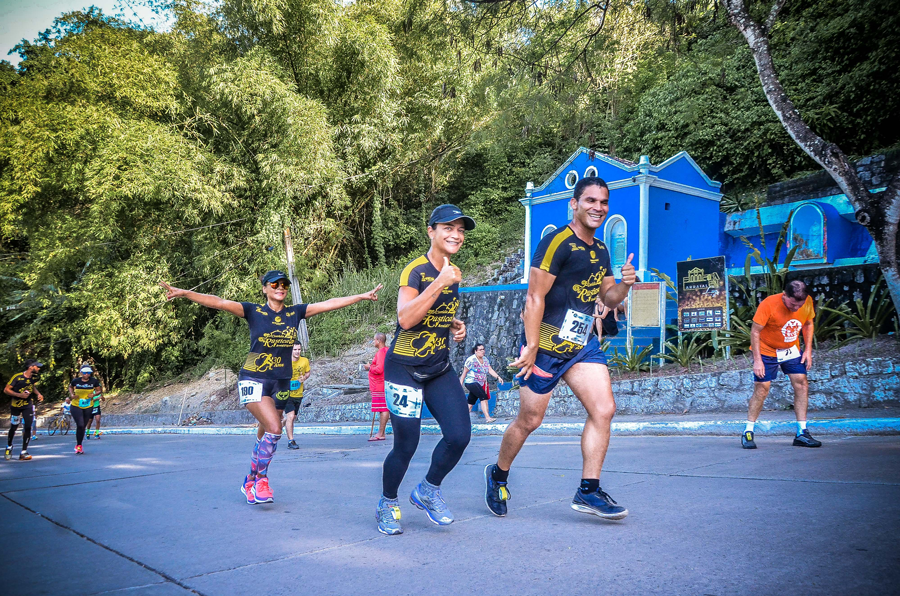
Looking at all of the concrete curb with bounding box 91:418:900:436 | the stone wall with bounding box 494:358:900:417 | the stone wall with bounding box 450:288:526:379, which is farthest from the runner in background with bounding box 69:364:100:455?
the stone wall with bounding box 450:288:526:379

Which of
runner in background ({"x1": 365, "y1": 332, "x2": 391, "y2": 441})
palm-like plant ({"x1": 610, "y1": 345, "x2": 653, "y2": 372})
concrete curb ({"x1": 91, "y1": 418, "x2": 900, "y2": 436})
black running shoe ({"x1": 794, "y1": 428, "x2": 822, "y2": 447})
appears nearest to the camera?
black running shoe ({"x1": 794, "y1": 428, "x2": 822, "y2": 447})

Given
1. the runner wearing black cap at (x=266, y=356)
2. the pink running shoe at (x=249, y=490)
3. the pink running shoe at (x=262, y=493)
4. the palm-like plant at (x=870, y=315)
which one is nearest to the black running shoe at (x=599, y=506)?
the runner wearing black cap at (x=266, y=356)

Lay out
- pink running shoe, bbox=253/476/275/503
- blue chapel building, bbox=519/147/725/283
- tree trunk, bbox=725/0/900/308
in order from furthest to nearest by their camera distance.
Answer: blue chapel building, bbox=519/147/725/283 < tree trunk, bbox=725/0/900/308 < pink running shoe, bbox=253/476/275/503

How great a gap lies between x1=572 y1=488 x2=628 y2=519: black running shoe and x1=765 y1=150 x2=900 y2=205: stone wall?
14575 mm

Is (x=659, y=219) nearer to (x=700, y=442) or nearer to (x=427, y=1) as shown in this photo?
(x=427, y=1)

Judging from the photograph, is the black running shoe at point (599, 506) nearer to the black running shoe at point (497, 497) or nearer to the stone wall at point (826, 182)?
the black running shoe at point (497, 497)

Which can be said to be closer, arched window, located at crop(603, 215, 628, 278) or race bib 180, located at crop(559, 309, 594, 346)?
race bib 180, located at crop(559, 309, 594, 346)

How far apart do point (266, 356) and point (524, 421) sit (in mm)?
2698

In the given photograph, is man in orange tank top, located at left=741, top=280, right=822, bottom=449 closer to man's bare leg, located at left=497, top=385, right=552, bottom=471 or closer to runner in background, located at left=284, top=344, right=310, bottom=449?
man's bare leg, located at left=497, top=385, right=552, bottom=471

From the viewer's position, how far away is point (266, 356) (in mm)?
6090

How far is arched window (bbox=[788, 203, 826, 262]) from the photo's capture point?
57.4ft

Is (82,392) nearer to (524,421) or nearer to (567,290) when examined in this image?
(524,421)

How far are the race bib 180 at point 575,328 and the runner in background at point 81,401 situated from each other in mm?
10956

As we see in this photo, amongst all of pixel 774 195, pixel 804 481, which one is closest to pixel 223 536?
pixel 804 481
